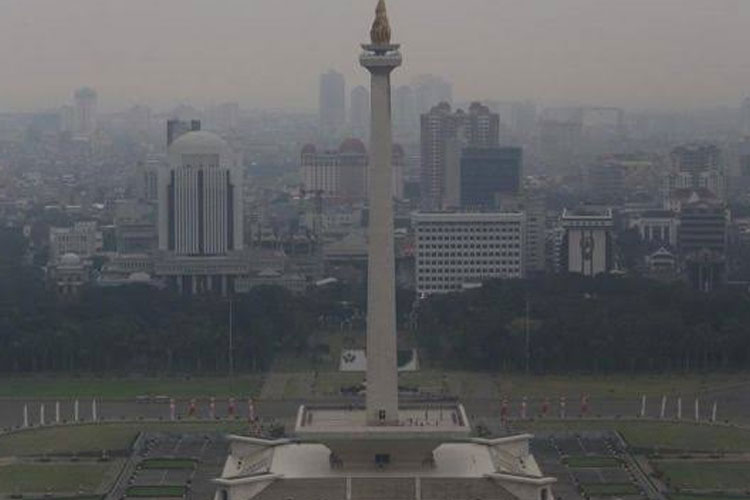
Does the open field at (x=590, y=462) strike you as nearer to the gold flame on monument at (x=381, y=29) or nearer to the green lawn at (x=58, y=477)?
the green lawn at (x=58, y=477)

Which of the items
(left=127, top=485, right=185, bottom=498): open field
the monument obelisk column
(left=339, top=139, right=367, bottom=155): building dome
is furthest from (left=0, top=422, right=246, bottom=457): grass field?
(left=339, top=139, right=367, bottom=155): building dome

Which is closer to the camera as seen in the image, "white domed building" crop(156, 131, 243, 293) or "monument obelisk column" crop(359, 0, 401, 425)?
"monument obelisk column" crop(359, 0, 401, 425)

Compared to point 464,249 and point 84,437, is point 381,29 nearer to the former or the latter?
point 84,437

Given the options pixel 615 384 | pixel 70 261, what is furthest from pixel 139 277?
pixel 615 384

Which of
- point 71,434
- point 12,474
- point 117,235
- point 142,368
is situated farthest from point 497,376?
point 117,235

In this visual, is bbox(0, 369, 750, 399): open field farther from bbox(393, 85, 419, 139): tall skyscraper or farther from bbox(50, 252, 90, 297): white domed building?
bbox(393, 85, 419, 139): tall skyscraper

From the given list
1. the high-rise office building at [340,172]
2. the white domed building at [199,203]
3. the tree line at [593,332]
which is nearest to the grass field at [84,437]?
the tree line at [593,332]

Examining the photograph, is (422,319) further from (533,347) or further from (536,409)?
(536,409)
